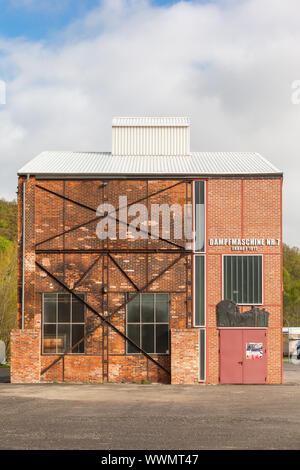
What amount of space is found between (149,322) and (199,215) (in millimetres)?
5295

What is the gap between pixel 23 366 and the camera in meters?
25.8

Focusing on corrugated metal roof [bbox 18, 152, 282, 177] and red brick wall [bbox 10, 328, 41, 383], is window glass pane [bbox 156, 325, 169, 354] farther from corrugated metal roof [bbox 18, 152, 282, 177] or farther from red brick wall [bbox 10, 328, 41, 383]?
corrugated metal roof [bbox 18, 152, 282, 177]

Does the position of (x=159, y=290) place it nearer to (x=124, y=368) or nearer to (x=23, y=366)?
(x=124, y=368)

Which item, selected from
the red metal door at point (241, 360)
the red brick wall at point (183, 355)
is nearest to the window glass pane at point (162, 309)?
the red brick wall at point (183, 355)

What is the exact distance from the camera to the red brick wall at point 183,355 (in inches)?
1006

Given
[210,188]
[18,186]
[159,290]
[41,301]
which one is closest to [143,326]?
[159,290]

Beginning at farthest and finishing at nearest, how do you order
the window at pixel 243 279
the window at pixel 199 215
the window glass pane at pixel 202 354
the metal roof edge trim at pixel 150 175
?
the metal roof edge trim at pixel 150 175, the window at pixel 199 215, the window at pixel 243 279, the window glass pane at pixel 202 354

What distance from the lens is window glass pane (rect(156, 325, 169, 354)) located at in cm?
2605

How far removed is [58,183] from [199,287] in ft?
26.0

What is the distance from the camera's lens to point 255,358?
85.6 feet

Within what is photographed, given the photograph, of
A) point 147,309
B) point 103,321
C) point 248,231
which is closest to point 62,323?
point 103,321

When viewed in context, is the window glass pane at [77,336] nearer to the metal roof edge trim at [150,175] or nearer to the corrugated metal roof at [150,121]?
the metal roof edge trim at [150,175]

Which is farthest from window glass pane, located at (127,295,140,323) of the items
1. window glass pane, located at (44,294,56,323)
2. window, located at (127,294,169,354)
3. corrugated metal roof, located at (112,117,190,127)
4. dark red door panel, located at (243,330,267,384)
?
corrugated metal roof, located at (112,117,190,127)

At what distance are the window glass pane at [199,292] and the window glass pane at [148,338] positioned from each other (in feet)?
6.73
